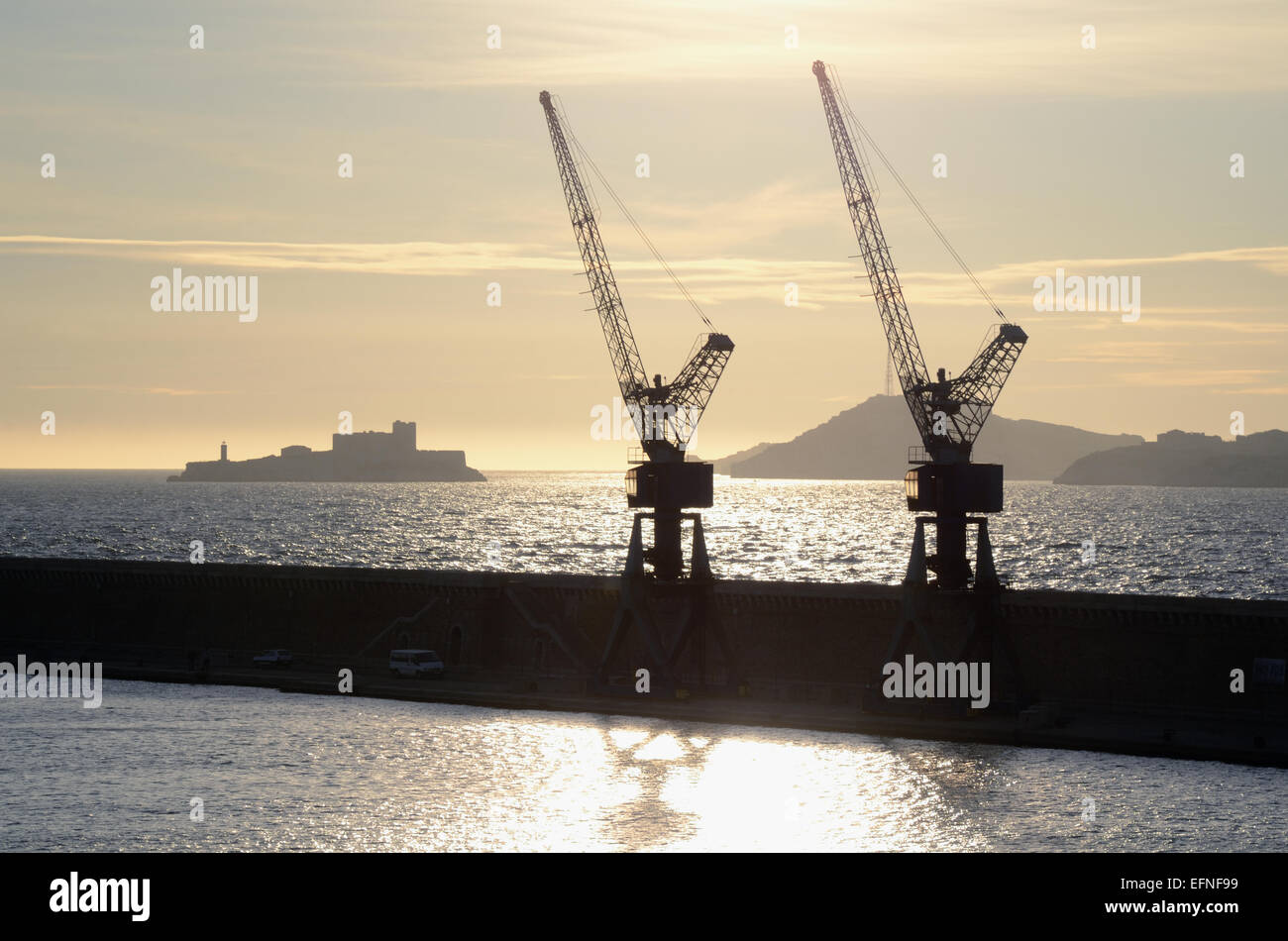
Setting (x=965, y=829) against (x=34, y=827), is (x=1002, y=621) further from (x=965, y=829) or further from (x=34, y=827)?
(x=34, y=827)

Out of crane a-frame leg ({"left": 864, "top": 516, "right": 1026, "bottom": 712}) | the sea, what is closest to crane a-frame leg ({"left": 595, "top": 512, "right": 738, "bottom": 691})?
the sea

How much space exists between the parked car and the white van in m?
8.43

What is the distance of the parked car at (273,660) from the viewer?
101131mm

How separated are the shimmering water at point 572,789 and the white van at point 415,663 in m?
8.09

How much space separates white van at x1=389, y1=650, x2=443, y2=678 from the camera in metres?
95.4

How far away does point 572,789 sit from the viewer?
68312 millimetres

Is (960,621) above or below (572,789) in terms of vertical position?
above

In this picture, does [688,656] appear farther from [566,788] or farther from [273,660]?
[273,660]

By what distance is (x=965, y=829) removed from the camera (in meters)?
61.2

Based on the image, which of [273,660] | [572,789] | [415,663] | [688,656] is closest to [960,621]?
[688,656]

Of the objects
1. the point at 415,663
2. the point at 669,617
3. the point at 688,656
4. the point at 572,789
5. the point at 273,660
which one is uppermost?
the point at 669,617

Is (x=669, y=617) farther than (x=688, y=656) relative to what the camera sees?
No

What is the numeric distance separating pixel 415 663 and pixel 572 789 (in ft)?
98.1
